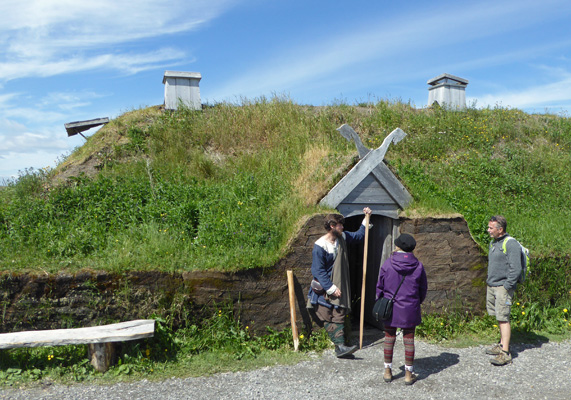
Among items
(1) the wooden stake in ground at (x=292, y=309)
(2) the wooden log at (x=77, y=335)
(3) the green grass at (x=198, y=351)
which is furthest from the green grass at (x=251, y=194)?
(2) the wooden log at (x=77, y=335)

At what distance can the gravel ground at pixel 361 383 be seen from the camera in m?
4.83

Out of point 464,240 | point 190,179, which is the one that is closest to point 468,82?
point 464,240

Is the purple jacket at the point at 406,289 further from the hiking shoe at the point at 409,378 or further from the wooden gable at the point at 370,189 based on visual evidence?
the wooden gable at the point at 370,189

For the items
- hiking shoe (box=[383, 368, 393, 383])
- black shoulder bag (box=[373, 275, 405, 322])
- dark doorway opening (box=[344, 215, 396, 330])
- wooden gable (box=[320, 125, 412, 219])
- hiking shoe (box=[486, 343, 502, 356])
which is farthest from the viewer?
dark doorway opening (box=[344, 215, 396, 330])

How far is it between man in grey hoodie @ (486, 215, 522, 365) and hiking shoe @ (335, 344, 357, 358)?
1852 mm

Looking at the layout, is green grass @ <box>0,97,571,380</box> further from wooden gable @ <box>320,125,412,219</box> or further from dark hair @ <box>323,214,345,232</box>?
dark hair @ <box>323,214,345,232</box>

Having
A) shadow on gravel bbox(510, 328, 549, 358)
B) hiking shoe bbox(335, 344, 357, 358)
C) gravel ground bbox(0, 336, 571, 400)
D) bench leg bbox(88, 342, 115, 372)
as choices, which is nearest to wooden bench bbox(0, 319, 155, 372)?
bench leg bbox(88, 342, 115, 372)

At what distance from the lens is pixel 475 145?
→ 434 inches

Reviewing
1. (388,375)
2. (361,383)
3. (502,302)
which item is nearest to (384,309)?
(388,375)

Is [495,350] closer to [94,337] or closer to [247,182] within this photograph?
[247,182]

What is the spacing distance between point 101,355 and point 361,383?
10.5 feet

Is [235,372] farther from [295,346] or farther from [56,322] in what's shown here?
[56,322]

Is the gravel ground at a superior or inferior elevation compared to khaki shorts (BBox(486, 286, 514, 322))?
inferior

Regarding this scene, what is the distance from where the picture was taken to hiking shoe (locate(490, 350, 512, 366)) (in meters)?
5.61
